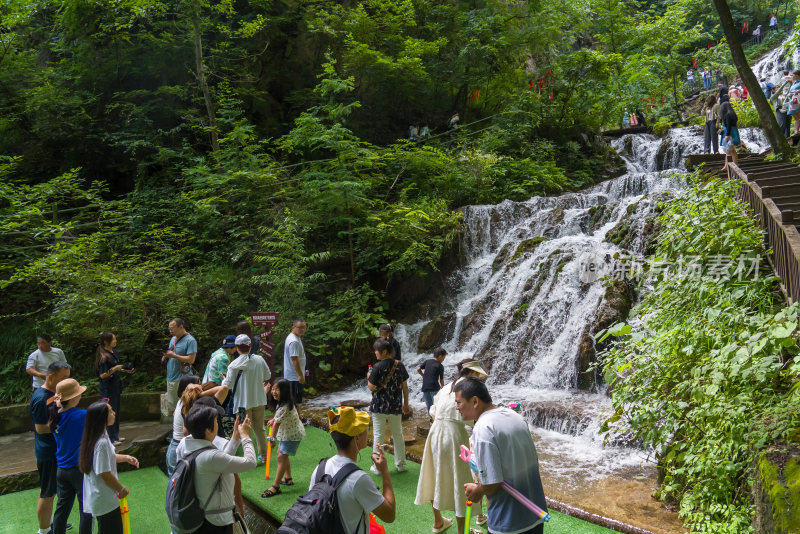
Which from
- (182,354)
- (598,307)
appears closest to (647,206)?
(598,307)

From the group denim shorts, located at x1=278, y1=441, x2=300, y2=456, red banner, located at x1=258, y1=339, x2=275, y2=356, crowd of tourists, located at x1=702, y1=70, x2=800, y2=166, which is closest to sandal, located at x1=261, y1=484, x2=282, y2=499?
denim shorts, located at x1=278, y1=441, x2=300, y2=456

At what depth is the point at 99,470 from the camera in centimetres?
385

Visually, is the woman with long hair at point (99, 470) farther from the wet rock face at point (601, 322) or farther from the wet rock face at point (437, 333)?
the wet rock face at point (437, 333)

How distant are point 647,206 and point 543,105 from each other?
8644 mm

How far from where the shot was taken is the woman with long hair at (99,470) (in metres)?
3.87

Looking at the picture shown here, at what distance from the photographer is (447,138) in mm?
19578

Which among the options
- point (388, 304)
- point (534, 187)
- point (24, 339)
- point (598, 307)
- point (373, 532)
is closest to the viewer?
point (373, 532)

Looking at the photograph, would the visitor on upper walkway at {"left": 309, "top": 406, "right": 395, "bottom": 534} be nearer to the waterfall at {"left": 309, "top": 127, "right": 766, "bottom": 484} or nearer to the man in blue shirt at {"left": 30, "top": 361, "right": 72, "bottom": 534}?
the man in blue shirt at {"left": 30, "top": 361, "right": 72, "bottom": 534}

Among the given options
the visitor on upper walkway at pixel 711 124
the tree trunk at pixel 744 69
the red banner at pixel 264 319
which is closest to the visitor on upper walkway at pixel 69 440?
the red banner at pixel 264 319

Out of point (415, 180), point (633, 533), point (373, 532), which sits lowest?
point (633, 533)

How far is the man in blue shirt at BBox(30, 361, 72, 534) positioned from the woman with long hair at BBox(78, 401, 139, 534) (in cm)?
121

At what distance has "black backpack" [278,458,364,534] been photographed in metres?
2.53

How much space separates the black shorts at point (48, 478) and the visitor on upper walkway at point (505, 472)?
167 inches

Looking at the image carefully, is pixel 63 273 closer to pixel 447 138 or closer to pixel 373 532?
pixel 373 532
